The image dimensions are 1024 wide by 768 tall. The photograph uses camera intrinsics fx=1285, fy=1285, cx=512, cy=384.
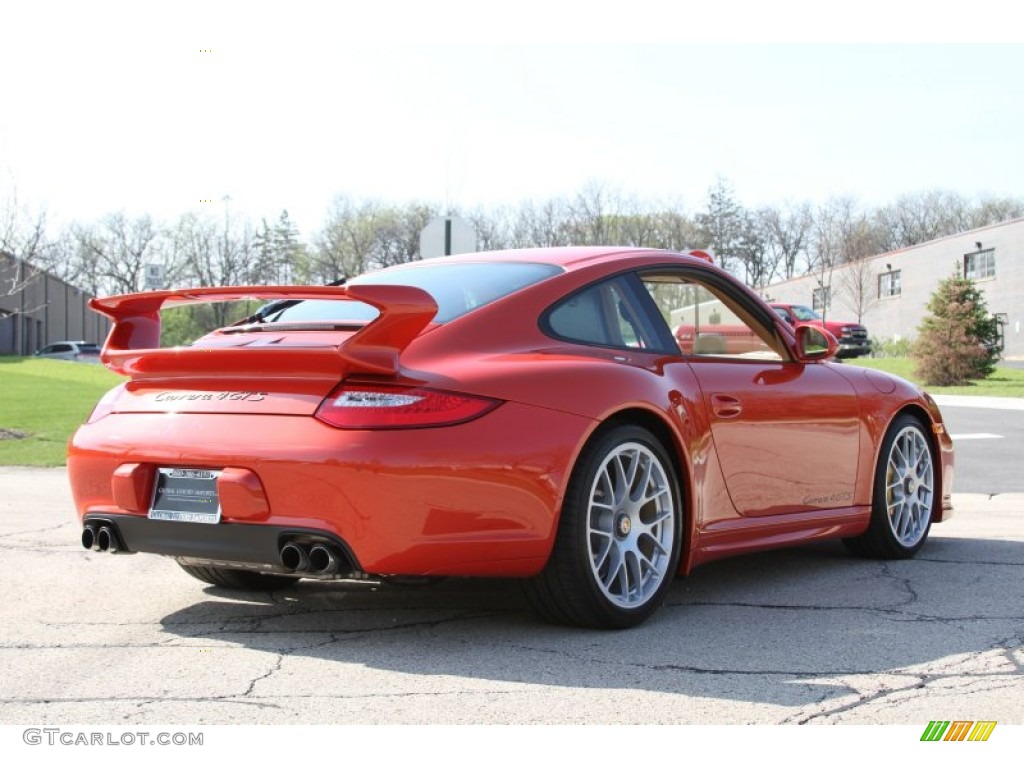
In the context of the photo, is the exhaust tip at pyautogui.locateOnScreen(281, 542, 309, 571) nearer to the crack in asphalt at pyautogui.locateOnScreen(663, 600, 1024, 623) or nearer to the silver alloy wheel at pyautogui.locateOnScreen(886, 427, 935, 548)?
the crack in asphalt at pyautogui.locateOnScreen(663, 600, 1024, 623)

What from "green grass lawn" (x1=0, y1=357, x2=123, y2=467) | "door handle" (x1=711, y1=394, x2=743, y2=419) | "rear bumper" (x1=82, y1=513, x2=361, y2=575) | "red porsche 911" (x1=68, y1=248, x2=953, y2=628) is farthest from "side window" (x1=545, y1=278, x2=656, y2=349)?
"green grass lawn" (x1=0, y1=357, x2=123, y2=467)

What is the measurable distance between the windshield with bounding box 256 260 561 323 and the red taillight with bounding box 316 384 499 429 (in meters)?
0.46

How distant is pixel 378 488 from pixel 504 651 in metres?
0.73

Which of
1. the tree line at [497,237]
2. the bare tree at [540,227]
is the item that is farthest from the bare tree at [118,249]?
the bare tree at [540,227]

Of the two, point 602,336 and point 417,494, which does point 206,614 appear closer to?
point 417,494

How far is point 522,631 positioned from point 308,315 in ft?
4.99

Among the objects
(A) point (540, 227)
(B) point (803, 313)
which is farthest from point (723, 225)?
(B) point (803, 313)

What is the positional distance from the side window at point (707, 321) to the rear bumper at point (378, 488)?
40.8 inches

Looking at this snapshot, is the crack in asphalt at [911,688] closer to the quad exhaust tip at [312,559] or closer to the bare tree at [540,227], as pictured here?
the quad exhaust tip at [312,559]

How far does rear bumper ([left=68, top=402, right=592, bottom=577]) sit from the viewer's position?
13.4 ft

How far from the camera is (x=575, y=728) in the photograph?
11.1 ft

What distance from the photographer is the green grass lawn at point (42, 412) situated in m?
14.9

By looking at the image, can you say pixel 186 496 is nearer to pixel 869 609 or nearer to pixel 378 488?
pixel 378 488

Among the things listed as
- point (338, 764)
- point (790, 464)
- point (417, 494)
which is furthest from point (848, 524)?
point (338, 764)
